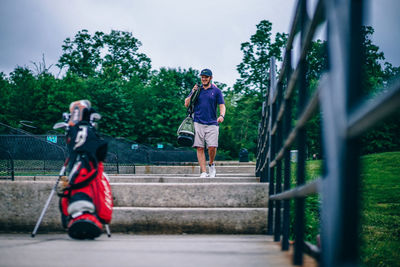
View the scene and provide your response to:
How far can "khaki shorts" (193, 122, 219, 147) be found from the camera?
22.3ft

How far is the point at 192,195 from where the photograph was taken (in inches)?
191

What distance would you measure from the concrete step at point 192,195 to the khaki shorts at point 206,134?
6.54ft

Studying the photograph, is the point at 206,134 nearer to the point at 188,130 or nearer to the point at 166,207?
the point at 188,130

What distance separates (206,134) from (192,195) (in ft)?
7.05

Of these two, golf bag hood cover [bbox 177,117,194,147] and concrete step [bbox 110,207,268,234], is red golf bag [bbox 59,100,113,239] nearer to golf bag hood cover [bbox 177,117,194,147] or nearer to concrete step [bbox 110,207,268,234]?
concrete step [bbox 110,207,268,234]

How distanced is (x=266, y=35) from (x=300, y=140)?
145ft

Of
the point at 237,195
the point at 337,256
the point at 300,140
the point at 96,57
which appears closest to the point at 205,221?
the point at 237,195

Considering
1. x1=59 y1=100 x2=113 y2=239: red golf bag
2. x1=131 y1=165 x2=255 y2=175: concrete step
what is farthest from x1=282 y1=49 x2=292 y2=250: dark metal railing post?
x1=131 y1=165 x2=255 y2=175: concrete step

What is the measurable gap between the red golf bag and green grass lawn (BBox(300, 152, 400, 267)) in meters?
1.82

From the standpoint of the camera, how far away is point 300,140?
6.84ft

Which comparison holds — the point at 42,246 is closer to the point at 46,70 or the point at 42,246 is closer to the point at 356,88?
the point at 356,88

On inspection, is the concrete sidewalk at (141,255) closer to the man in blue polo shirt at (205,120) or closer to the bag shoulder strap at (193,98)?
the man in blue polo shirt at (205,120)

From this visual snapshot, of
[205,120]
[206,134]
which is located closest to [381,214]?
[206,134]

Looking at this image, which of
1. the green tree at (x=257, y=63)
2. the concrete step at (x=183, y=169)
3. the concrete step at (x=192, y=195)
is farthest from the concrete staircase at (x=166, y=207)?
the green tree at (x=257, y=63)
